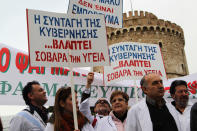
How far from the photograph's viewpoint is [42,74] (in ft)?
19.2

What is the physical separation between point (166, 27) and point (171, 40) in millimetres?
1201

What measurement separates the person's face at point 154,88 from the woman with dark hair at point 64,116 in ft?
2.69

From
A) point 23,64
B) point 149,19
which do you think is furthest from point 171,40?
point 23,64

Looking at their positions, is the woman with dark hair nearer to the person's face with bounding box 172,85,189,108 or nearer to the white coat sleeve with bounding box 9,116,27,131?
the white coat sleeve with bounding box 9,116,27,131

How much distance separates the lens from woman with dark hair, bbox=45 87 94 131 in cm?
267

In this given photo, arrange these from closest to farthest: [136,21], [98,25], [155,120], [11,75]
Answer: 1. [155,120]
2. [98,25]
3. [11,75]
4. [136,21]

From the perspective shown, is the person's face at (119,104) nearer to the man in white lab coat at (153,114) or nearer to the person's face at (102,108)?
the man in white lab coat at (153,114)

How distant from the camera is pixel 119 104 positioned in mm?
3553

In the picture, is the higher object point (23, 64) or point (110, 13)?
point (110, 13)

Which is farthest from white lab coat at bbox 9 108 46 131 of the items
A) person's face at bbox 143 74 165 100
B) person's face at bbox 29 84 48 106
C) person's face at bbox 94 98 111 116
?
person's face at bbox 94 98 111 116

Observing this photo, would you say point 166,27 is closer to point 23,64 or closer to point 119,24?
point 119,24

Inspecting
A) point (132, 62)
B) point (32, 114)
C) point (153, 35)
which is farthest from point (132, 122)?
point (153, 35)

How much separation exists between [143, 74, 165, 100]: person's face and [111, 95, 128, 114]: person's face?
0.63 meters

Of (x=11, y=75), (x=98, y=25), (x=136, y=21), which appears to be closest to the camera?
(x=98, y=25)
